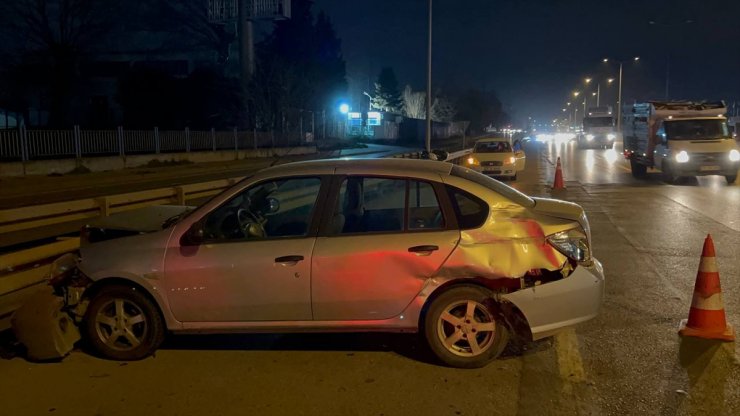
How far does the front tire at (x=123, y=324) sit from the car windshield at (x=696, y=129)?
1954cm

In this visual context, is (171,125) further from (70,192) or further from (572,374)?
(572,374)

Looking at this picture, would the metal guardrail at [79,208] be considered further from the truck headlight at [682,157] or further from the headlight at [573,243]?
the truck headlight at [682,157]

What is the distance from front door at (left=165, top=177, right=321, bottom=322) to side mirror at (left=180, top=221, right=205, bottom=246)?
1.1 inches

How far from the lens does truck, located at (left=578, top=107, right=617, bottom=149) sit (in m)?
56.0

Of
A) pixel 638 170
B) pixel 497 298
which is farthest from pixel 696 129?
pixel 497 298

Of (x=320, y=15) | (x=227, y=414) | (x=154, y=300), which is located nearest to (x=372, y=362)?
(x=227, y=414)

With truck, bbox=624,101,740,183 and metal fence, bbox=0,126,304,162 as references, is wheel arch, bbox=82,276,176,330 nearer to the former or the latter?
truck, bbox=624,101,740,183

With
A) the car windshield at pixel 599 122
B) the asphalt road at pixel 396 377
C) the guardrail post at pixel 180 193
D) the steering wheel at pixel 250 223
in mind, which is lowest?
the asphalt road at pixel 396 377

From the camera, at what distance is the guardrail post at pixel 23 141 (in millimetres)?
25594

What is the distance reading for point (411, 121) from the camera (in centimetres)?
8712

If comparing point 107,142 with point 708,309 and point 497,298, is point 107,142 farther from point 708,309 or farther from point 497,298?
point 708,309

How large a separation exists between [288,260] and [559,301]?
6.73 ft

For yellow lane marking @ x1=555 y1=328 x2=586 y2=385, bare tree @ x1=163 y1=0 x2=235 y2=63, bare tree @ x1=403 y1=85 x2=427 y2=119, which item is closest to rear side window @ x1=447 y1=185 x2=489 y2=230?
yellow lane marking @ x1=555 y1=328 x2=586 y2=385

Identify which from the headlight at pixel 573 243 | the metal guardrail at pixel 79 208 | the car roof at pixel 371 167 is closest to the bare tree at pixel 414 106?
the metal guardrail at pixel 79 208
